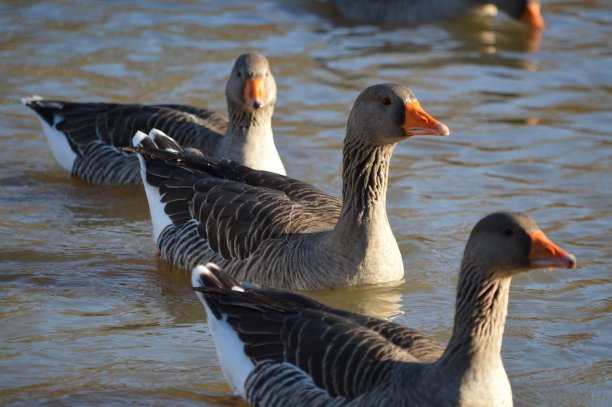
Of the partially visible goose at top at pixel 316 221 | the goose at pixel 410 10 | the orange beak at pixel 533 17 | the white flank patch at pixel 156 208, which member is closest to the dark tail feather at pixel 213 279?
the partially visible goose at top at pixel 316 221

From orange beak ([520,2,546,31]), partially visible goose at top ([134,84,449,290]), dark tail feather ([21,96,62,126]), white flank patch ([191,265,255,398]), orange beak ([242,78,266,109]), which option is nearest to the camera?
white flank patch ([191,265,255,398])

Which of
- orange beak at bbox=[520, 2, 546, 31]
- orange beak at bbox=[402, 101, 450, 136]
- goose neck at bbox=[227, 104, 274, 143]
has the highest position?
orange beak at bbox=[520, 2, 546, 31]

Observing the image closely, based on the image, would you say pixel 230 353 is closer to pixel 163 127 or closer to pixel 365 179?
pixel 365 179

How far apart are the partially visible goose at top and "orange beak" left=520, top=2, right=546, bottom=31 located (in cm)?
850

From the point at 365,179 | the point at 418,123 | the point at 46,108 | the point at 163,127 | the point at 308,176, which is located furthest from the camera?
the point at 46,108

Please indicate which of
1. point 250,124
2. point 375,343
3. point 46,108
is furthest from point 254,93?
point 375,343

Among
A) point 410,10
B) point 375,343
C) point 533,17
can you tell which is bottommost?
point 375,343

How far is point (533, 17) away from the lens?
1630 centimetres

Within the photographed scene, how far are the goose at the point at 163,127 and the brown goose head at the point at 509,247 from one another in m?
4.53

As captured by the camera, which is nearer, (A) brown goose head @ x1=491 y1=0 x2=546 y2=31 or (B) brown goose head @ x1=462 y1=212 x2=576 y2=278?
(B) brown goose head @ x1=462 y1=212 x2=576 y2=278

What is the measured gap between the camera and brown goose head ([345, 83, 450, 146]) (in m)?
7.74

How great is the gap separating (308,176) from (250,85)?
147 cm

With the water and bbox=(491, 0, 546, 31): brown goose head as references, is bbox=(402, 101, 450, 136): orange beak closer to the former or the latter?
the water

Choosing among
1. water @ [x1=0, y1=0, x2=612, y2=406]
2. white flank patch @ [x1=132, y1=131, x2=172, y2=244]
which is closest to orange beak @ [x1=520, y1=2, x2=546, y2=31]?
water @ [x1=0, y1=0, x2=612, y2=406]
